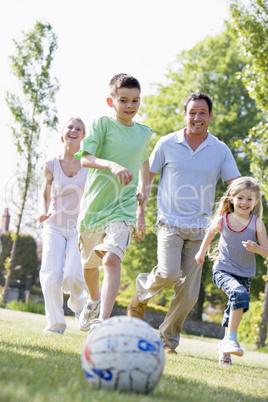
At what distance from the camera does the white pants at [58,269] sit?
24.9ft

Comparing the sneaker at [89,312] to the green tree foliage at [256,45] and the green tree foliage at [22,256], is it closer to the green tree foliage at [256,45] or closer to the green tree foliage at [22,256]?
the green tree foliage at [256,45]

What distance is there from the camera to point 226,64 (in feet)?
96.6

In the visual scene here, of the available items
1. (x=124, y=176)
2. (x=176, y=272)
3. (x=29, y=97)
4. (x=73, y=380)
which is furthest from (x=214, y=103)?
(x=73, y=380)

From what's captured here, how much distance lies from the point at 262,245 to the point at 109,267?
5.60 feet

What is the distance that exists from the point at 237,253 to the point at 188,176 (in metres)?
1.21

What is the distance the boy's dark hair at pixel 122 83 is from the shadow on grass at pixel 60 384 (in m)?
2.79

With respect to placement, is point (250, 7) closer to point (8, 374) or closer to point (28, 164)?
point (28, 164)

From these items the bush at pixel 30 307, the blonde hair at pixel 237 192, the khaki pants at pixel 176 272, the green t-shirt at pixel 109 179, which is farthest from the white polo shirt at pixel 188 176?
the bush at pixel 30 307

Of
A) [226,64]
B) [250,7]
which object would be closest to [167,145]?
[250,7]

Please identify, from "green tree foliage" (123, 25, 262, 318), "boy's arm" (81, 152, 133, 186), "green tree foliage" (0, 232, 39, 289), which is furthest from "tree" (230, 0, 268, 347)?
"green tree foliage" (0, 232, 39, 289)

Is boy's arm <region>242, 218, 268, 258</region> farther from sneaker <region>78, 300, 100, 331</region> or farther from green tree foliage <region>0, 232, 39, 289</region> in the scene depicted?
green tree foliage <region>0, 232, 39, 289</region>

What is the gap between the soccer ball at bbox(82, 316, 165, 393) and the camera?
3.10 meters

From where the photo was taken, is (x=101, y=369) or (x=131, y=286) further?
(x=131, y=286)

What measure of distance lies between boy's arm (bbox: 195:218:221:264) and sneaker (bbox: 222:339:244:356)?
94cm
